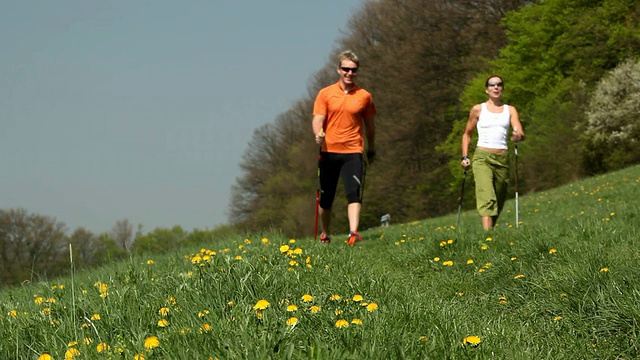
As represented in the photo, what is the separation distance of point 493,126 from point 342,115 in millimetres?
1956

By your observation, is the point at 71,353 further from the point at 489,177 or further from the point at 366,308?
the point at 489,177

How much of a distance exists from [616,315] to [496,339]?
1.03 meters

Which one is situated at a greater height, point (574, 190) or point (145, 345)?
point (145, 345)

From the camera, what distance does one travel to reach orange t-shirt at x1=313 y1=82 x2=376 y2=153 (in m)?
8.98

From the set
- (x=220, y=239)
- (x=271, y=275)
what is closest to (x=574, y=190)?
(x=220, y=239)

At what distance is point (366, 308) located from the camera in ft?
11.1

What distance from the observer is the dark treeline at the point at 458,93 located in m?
36.1

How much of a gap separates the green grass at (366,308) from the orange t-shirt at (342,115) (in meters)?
2.53

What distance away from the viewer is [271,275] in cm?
423

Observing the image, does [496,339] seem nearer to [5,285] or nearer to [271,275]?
[271,275]

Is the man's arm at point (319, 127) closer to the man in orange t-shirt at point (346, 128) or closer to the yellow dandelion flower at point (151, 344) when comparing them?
the man in orange t-shirt at point (346, 128)

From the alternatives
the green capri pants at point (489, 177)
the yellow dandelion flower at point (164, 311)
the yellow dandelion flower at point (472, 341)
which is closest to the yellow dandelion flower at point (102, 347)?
the yellow dandelion flower at point (164, 311)

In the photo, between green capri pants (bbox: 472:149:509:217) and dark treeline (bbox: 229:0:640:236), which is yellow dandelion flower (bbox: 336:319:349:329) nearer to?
green capri pants (bbox: 472:149:509:217)

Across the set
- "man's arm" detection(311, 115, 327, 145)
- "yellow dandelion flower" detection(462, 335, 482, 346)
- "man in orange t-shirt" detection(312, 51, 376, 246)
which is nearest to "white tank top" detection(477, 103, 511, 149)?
"man in orange t-shirt" detection(312, 51, 376, 246)
